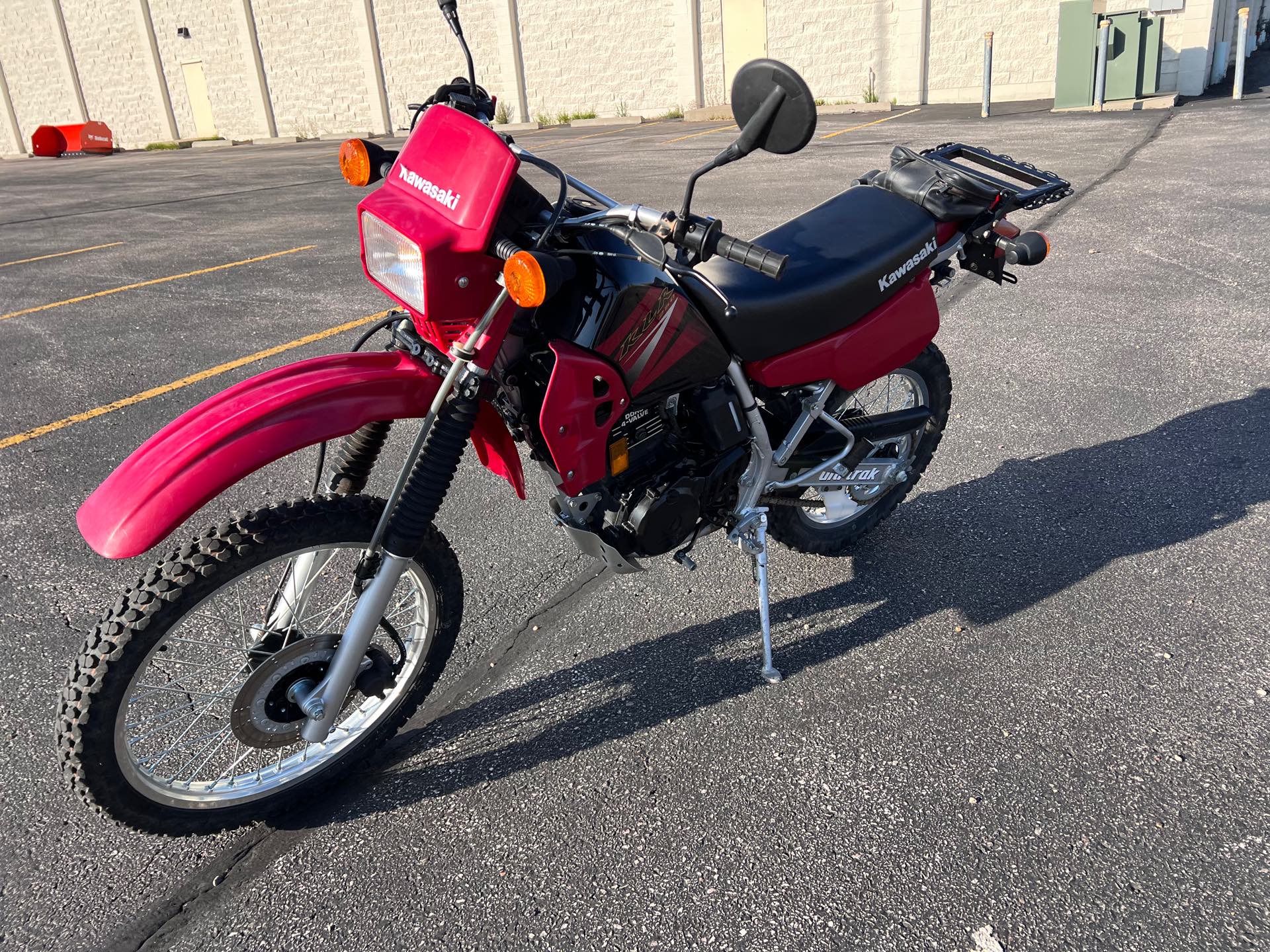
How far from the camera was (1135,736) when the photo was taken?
8.59 ft

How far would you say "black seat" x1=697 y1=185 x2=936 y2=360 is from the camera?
8.79 ft

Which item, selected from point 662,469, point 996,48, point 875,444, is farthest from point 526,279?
point 996,48

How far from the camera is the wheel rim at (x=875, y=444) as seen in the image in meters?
3.34

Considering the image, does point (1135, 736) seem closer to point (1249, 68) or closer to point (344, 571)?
point (344, 571)

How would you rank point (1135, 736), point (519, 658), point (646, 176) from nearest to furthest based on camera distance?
point (1135, 736), point (519, 658), point (646, 176)

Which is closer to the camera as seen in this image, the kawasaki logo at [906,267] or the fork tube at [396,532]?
the fork tube at [396,532]

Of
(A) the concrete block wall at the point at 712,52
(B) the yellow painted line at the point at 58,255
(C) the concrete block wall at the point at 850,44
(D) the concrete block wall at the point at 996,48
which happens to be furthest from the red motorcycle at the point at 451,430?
(A) the concrete block wall at the point at 712,52

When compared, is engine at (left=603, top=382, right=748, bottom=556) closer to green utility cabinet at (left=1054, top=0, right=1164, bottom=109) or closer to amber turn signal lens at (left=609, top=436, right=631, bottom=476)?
amber turn signal lens at (left=609, top=436, right=631, bottom=476)

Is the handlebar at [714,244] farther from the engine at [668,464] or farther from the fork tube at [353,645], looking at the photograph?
the fork tube at [353,645]

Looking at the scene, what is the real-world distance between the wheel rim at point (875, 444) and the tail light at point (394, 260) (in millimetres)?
1635

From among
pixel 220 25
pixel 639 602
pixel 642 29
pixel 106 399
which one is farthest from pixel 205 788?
pixel 220 25

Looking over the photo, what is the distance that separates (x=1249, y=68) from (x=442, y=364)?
78.1 feet

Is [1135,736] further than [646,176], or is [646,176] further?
[646,176]

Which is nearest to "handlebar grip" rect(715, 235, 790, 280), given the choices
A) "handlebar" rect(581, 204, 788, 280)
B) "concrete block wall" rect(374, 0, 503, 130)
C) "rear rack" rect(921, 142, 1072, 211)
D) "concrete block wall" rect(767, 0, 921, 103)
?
"handlebar" rect(581, 204, 788, 280)
